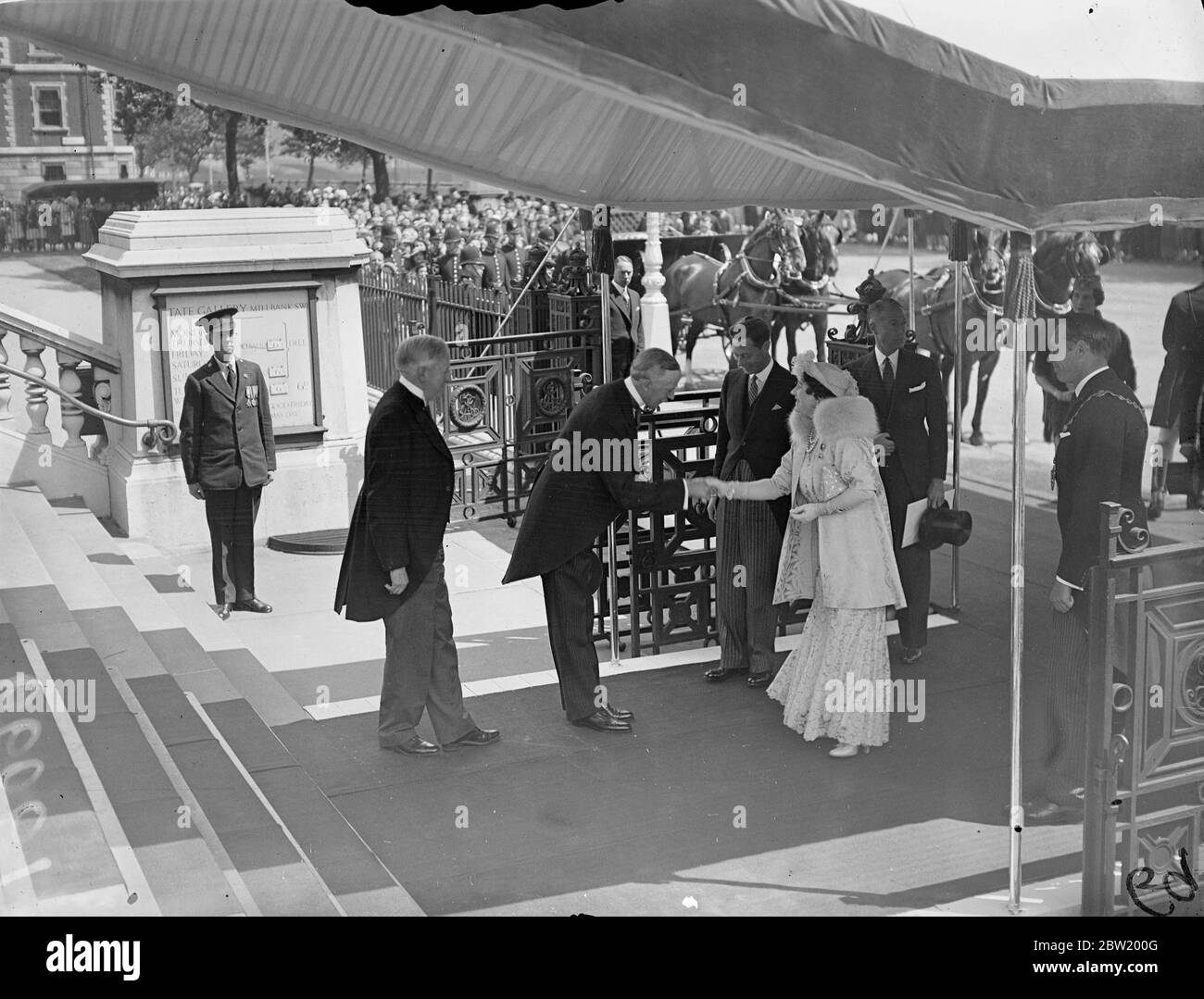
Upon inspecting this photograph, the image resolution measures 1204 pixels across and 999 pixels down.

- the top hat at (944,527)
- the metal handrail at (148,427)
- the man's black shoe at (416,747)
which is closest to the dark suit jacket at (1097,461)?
the top hat at (944,527)

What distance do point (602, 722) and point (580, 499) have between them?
1.05 m

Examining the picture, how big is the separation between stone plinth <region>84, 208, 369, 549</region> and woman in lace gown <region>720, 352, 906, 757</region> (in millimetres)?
4437

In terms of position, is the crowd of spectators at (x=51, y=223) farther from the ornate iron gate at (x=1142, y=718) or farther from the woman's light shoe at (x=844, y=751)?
the ornate iron gate at (x=1142, y=718)

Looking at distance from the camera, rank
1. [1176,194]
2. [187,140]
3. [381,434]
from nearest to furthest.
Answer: [1176,194] → [381,434] → [187,140]

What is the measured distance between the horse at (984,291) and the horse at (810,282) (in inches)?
48.7

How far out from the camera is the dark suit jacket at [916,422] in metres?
7.54

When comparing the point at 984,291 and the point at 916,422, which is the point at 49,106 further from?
the point at 984,291

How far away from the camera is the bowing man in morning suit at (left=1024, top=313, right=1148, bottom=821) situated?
5633mm

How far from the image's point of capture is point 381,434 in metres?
6.18

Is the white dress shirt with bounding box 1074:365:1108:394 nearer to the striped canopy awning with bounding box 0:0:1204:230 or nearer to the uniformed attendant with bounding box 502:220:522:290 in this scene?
the striped canopy awning with bounding box 0:0:1204:230

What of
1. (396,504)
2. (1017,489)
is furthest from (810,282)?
(1017,489)
